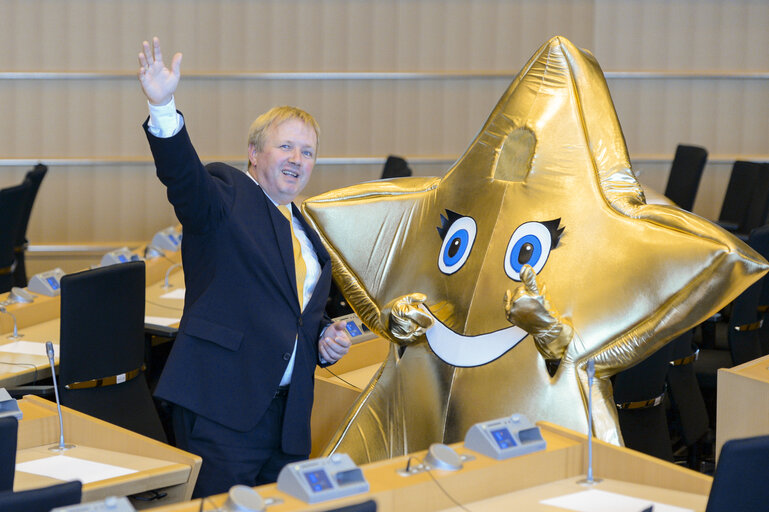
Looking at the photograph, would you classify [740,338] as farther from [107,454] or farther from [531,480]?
[107,454]

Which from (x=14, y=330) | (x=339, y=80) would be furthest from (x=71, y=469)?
(x=339, y=80)

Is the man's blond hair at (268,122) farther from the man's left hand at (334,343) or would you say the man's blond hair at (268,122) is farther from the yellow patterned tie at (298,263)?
the man's left hand at (334,343)

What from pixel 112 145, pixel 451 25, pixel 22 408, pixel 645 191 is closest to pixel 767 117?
pixel 451 25

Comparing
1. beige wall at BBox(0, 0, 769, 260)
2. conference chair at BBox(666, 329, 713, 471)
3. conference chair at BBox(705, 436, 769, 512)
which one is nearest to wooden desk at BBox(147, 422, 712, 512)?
conference chair at BBox(705, 436, 769, 512)

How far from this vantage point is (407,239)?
9.19 feet

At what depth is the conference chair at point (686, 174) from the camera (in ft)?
20.8

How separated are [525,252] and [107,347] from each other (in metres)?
1.59

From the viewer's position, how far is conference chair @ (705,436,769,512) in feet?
5.66

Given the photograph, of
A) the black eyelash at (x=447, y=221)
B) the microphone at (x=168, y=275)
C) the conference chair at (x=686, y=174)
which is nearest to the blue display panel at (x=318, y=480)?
the black eyelash at (x=447, y=221)

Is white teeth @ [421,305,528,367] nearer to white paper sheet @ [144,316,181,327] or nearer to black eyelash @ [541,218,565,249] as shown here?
black eyelash @ [541,218,565,249]

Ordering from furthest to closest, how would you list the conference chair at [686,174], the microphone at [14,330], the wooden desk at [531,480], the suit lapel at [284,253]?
the conference chair at [686,174] < the microphone at [14,330] < the suit lapel at [284,253] < the wooden desk at [531,480]

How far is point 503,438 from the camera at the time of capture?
2.12m

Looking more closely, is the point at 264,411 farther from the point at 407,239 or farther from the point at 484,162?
the point at 484,162

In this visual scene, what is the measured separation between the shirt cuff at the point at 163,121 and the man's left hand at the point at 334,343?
0.65 m
